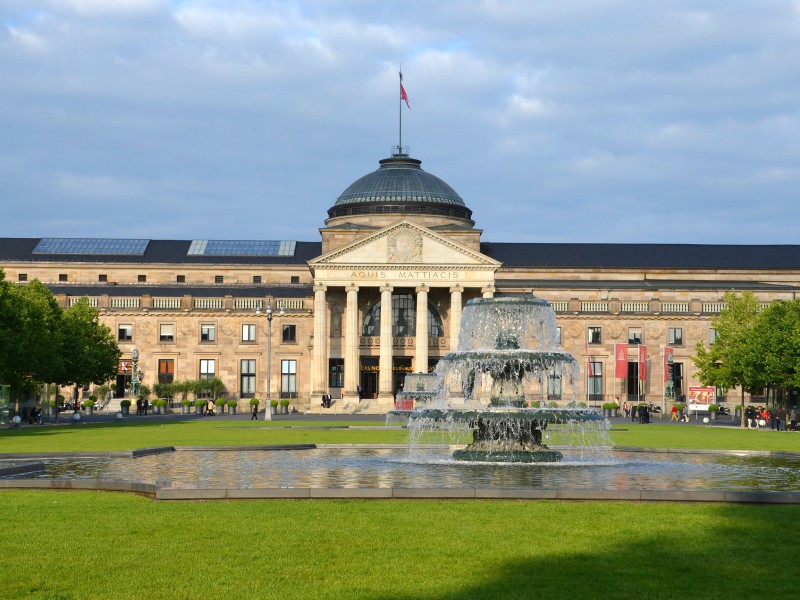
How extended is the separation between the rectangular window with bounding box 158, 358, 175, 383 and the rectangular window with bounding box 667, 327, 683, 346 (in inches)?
1834

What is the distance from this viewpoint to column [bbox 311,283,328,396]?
106m

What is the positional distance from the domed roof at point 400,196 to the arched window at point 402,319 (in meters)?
9.09

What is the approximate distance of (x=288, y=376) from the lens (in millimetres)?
112562

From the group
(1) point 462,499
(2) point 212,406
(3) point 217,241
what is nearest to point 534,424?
(1) point 462,499

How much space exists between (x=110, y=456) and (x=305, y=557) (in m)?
18.7

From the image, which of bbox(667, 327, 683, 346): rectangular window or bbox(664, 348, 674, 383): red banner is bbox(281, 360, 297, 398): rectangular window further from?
bbox(667, 327, 683, 346): rectangular window

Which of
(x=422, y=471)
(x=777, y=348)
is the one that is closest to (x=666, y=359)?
(x=777, y=348)

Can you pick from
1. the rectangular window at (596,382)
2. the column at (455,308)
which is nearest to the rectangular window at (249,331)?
the column at (455,308)

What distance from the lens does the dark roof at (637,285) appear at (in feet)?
375

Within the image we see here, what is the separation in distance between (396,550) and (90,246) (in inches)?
4498

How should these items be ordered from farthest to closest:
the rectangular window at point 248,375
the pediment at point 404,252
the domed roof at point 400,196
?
the domed roof at point 400,196 < the rectangular window at point 248,375 < the pediment at point 404,252

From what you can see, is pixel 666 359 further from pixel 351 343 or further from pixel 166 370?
pixel 166 370

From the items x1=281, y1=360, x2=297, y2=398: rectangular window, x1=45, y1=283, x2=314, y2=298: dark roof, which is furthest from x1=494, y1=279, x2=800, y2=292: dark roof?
x1=281, y1=360, x2=297, y2=398: rectangular window

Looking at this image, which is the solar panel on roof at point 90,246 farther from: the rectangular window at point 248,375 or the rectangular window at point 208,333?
the rectangular window at point 248,375
